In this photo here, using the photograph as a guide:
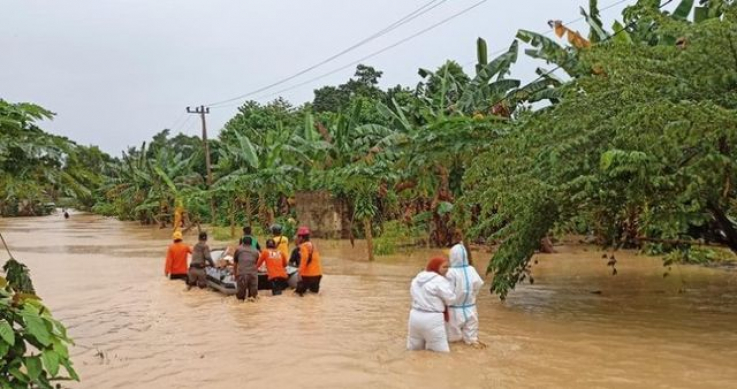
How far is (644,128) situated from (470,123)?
20.7 feet

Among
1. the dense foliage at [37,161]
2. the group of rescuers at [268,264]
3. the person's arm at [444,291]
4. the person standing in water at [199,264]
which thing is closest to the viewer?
the dense foliage at [37,161]

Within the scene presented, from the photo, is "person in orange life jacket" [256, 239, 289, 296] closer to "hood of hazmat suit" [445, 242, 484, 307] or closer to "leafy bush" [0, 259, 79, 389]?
"hood of hazmat suit" [445, 242, 484, 307]

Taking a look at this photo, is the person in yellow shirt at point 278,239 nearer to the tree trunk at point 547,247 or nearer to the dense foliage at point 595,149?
the dense foliage at point 595,149

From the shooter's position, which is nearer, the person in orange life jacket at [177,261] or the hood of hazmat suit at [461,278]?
the hood of hazmat suit at [461,278]

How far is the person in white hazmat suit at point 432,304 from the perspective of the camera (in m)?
7.63

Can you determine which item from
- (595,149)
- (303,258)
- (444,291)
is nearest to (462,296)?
(444,291)

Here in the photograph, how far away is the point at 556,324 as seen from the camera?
9.76 m

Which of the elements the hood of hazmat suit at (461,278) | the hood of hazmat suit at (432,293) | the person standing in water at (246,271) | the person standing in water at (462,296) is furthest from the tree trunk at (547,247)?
the hood of hazmat suit at (432,293)

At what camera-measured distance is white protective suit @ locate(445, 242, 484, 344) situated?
782 cm

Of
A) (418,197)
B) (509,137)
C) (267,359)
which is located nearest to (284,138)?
(418,197)

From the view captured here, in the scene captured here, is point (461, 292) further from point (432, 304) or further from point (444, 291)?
point (432, 304)

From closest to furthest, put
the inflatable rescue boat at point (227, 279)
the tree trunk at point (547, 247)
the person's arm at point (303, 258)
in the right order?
the person's arm at point (303, 258), the inflatable rescue boat at point (227, 279), the tree trunk at point (547, 247)

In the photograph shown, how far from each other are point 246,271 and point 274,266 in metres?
0.88

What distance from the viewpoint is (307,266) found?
510 inches
